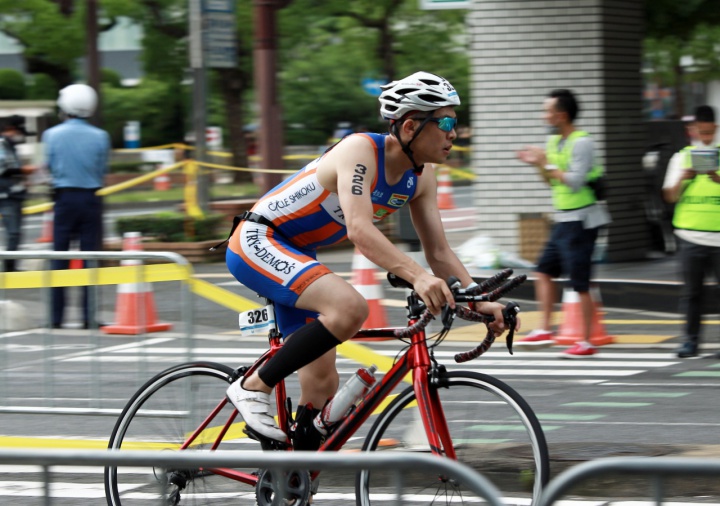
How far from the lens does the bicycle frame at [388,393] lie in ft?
15.0

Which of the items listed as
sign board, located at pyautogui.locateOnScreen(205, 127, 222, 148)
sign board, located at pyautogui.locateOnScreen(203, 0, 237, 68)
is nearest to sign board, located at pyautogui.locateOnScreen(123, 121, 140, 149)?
sign board, located at pyautogui.locateOnScreen(205, 127, 222, 148)

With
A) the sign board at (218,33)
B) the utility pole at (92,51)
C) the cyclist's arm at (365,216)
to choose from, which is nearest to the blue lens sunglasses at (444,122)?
the cyclist's arm at (365,216)

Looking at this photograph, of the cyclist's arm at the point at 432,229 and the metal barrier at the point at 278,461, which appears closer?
the metal barrier at the point at 278,461

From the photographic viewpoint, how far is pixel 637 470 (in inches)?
112

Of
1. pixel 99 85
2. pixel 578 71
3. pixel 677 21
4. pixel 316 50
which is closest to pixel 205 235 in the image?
pixel 99 85

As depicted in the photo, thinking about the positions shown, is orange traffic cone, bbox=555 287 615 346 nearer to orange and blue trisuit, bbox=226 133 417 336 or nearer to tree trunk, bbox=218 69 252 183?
orange and blue trisuit, bbox=226 133 417 336

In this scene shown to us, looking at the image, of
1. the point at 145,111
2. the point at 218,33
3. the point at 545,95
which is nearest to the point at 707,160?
the point at 545,95

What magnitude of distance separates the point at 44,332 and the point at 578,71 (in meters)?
9.34

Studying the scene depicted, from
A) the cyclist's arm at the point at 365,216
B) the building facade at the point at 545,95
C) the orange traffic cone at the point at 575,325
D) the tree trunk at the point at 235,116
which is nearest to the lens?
the cyclist's arm at the point at 365,216

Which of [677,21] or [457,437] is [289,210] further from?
[677,21]

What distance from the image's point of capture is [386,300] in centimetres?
1408

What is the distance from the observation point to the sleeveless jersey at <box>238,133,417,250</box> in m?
4.78

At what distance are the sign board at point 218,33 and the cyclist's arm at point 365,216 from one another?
45.4ft

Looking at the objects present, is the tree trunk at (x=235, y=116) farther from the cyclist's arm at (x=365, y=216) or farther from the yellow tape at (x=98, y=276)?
the cyclist's arm at (x=365, y=216)
